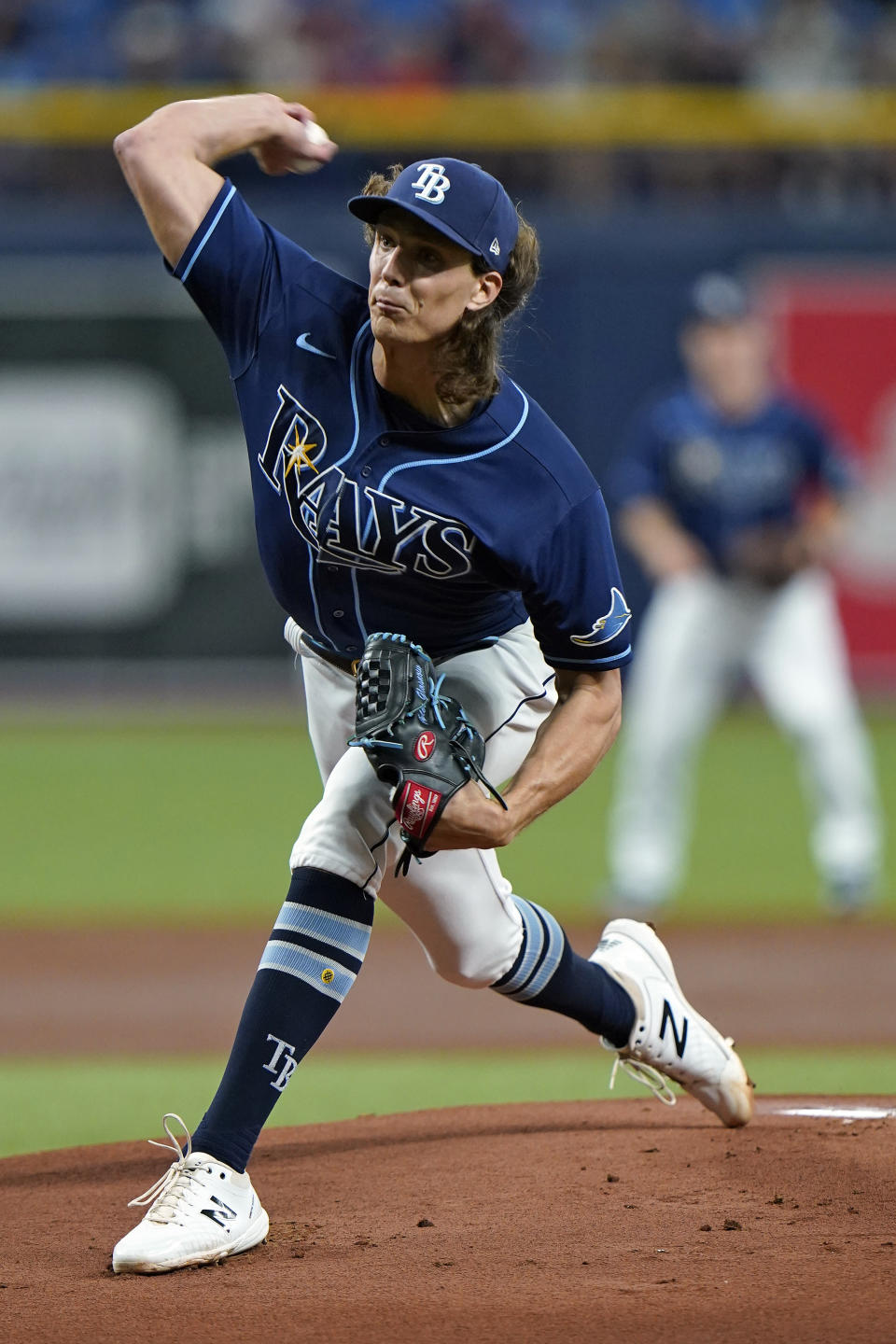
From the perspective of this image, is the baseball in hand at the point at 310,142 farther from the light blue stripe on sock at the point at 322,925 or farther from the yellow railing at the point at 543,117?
the yellow railing at the point at 543,117

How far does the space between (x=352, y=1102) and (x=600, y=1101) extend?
77 cm

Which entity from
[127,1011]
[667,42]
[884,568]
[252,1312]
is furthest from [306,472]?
[667,42]

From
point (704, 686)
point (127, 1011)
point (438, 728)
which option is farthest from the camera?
point (704, 686)

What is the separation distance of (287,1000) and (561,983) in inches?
28.9

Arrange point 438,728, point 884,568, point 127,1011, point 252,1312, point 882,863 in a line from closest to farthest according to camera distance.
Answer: point 252,1312, point 438,728, point 127,1011, point 882,863, point 884,568

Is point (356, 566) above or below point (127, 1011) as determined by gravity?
above

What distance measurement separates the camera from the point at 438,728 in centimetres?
338

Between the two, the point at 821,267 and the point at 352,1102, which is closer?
the point at 352,1102

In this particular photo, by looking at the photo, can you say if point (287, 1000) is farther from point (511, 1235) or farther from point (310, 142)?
point (310, 142)

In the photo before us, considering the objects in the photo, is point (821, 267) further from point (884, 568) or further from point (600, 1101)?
point (600, 1101)

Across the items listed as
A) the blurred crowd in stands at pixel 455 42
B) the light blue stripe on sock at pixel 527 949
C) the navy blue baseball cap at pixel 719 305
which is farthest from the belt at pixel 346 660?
Result: the blurred crowd in stands at pixel 455 42

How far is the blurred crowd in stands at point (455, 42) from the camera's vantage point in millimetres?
13664

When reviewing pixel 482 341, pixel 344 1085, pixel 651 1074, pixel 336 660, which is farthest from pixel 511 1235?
pixel 344 1085

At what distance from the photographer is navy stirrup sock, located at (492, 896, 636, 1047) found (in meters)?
3.98
